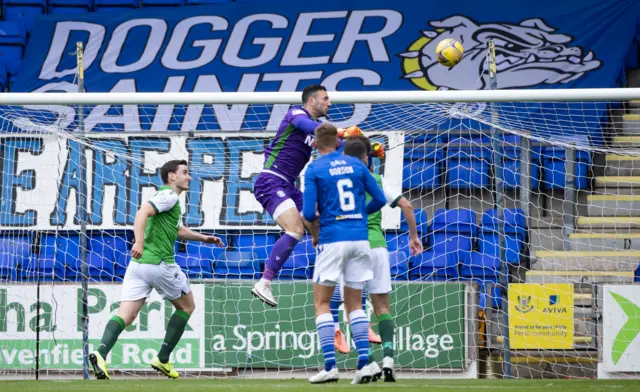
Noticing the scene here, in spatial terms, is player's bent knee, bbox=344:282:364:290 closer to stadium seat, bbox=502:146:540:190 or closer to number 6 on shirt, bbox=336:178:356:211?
number 6 on shirt, bbox=336:178:356:211

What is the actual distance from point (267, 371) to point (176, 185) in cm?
269

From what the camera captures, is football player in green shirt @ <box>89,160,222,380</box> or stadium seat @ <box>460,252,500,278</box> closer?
football player in green shirt @ <box>89,160,222,380</box>

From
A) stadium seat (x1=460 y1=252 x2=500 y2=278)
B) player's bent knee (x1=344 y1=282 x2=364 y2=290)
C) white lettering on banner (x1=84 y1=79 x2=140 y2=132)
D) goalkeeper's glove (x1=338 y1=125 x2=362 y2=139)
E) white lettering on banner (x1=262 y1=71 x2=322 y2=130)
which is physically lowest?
player's bent knee (x1=344 y1=282 x2=364 y2=290)

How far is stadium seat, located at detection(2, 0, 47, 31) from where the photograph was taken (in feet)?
59.4

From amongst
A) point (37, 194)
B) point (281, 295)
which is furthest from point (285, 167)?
point (37, 194)

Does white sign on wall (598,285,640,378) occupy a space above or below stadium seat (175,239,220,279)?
below

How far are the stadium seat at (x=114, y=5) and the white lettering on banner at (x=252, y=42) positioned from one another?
6.30 ft

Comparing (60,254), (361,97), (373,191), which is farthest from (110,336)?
(60,254)

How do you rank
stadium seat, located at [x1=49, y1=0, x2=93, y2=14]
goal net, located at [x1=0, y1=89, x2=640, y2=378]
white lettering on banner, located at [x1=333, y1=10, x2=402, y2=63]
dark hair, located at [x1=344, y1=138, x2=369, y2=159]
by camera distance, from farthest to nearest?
stadium seat, located at [x1=49, y1=0, x2=93, y2=14], white lettering on banner, located at [x1=333, y1=10, x2=402, y2=63], goal net, located at [x1=0, y1=89, x2=640, y2=378], dark hair, located at [x1=344, y1=138, x2=369, y2=159]

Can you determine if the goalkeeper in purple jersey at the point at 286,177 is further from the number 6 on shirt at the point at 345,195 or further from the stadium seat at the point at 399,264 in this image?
the stadium seat at the point at 399,264

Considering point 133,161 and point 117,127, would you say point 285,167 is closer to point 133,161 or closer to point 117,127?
point 133,161

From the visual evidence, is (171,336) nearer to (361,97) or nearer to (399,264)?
(361,97)

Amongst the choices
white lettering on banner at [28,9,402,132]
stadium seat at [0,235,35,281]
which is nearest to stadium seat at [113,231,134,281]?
stadium seat at [0,235,35,281]

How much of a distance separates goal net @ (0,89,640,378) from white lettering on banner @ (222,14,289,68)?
3.40 ft
